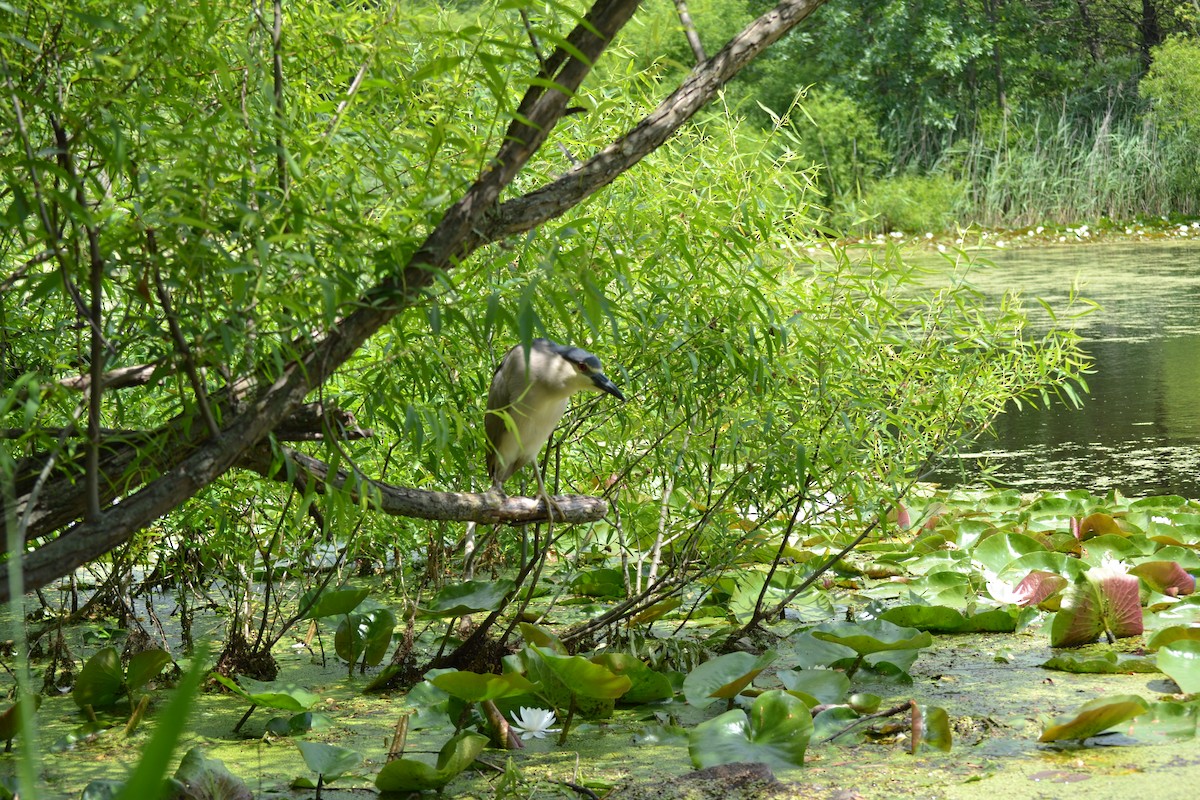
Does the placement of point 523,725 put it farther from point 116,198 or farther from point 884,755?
point 116,198

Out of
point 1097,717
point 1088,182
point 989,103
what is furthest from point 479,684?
point 989,103

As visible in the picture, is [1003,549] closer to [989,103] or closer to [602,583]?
[602,583]

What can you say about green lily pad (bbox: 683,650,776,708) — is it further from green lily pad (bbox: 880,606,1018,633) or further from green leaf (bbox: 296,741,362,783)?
green leaf (bbox: 296,741,362,783)

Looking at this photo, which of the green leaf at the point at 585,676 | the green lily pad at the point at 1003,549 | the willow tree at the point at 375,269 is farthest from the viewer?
the green lily pad at the point at 1003,549

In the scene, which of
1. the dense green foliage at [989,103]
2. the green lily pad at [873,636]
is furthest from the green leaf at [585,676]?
the dense green foliage at [989,103]

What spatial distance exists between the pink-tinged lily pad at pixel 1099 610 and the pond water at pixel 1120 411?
0.44 m

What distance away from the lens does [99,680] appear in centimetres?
276

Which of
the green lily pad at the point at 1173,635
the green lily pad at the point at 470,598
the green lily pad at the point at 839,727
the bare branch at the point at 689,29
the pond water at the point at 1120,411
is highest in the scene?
the bare branch at the point at 689,29

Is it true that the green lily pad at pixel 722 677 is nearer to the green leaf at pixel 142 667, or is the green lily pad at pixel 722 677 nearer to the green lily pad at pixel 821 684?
the green lily pad at pixel 821 684

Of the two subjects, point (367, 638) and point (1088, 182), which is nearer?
point (367, 638)

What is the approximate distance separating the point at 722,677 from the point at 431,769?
0.77 metres

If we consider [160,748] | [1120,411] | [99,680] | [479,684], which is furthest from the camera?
[1120,411]

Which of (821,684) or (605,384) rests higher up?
(605,384)

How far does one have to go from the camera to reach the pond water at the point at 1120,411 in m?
5.31
